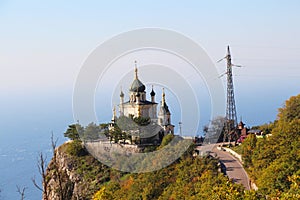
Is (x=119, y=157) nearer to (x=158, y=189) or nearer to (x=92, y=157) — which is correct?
(x=92, y=157)

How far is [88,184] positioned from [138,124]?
4897 mm

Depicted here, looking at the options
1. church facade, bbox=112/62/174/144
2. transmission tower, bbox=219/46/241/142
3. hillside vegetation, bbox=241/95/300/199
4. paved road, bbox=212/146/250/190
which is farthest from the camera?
church facade, bbox=112/62/174/144

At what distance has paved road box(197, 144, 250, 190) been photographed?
18.9 meters

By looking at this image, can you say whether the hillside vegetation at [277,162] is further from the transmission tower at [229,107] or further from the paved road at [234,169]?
the transmission tower at [229,107]

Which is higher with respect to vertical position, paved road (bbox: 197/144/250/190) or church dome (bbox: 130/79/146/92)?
church dome (bbox: 130/79/146/92)

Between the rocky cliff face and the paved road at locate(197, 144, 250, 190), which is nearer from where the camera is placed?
the paved road at locate(197, 144, 250, 190)

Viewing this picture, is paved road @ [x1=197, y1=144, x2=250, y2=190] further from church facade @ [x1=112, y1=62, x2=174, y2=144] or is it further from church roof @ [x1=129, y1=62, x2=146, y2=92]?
church roof @ [x1=129, y1=62, x2=146, y2=92]

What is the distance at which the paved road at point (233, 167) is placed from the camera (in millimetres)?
18922

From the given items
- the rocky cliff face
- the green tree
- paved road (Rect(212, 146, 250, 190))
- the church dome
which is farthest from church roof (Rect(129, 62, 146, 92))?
paved road (Rect(212, 146, 250, 190))

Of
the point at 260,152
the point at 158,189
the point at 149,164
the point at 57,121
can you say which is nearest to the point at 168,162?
the point at 149,164

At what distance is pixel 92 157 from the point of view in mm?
29781

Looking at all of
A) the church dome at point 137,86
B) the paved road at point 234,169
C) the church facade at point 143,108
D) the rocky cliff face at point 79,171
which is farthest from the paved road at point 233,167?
the church dome at point 137,86

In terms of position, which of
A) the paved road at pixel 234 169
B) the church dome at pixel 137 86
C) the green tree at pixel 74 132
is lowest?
the paved road at pixel 234 169

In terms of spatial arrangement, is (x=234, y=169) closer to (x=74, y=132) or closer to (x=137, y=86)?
(x=137, y=86)
